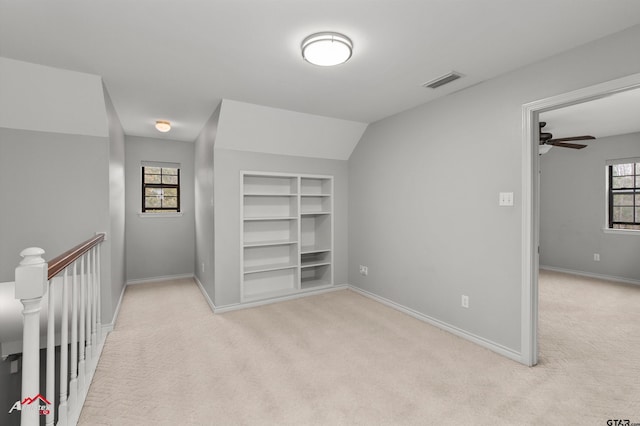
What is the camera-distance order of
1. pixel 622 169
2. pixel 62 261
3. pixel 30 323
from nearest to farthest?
1. pixel 30 323
2. pixel 62 261
3. pixel 622 169

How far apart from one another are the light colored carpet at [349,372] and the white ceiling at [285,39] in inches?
95.6

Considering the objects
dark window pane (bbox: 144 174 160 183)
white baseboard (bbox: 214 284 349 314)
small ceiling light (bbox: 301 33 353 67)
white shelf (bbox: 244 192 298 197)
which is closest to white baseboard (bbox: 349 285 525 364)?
white baseboard (bbox: 214 284 349 314)

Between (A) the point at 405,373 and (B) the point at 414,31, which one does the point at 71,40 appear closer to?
(B) the point at 414,31

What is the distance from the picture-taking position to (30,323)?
1.25 metres

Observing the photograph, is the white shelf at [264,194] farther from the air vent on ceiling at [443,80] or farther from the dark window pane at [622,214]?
the dark window pane at [622,214]

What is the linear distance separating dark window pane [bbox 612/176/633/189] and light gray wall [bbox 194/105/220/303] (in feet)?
21.8

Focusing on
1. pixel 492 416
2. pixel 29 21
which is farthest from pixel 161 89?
pixel 492 416

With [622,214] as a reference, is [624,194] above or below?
above

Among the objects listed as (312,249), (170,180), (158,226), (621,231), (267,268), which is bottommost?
(267,268)

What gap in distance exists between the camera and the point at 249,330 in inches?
124

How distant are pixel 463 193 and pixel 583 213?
14.0 feet

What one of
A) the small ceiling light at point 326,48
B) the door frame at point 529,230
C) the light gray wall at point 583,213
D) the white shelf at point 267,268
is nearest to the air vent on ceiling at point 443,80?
the door frame at point 529,230

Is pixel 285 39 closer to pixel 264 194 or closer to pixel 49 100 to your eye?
pixel 264 194

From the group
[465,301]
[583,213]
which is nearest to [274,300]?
[465,301]
